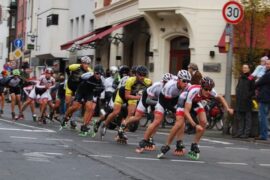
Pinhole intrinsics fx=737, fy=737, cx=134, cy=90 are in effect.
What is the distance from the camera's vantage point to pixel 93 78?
728 inches

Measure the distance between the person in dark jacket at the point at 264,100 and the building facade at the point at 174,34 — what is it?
367 inches

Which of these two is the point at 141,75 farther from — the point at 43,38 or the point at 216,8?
the point at 43,38

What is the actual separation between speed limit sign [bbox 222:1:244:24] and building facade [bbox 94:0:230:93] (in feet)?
24.7

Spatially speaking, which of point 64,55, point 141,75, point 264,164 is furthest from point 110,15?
point 264,164

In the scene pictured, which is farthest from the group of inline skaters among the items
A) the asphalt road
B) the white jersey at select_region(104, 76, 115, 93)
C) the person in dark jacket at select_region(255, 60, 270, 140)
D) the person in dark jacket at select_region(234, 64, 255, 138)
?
the person in dark jacket at select_region(234, 64, 255, 138)

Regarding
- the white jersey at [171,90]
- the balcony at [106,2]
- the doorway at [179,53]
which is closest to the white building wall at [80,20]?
the balcony at [106,2]

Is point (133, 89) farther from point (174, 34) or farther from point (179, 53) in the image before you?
point (179, 53)

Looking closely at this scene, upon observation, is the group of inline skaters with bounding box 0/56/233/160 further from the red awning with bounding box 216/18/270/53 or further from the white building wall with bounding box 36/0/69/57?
the white building wall with bounding box 36/0/69/57

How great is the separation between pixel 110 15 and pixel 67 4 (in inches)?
551

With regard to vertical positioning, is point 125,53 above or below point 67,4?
below

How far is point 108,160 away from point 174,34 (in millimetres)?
17454

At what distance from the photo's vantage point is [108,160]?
1257 centimetres

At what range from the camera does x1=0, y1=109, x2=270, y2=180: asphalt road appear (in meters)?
10.9

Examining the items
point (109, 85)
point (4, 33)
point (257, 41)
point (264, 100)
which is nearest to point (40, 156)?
point (264, 100)
